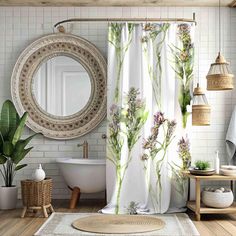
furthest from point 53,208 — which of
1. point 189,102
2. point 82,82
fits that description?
point 189,102

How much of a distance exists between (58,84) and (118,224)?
2.13m

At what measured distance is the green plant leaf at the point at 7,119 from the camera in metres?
5.30

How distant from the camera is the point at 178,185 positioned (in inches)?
201

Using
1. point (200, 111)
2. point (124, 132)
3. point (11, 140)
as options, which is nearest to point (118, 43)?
point (124, 132)

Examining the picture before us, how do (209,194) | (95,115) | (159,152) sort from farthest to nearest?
1. (95,115)
2. (159,152)
3. (209,194)

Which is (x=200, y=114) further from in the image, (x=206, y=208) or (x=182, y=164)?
(x=206, y=208)

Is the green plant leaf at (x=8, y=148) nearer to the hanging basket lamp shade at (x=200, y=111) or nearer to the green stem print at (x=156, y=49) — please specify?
the green stem print at (x=156, y=49)

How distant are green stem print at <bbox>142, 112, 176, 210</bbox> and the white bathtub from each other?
56 centimetres

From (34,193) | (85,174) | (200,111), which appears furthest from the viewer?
(85,174)

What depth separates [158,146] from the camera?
199 inches

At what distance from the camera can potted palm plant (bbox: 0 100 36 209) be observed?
515 centimetres

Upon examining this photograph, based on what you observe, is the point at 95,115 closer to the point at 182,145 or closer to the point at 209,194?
the point at 182,145

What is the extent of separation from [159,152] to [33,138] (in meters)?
1.68

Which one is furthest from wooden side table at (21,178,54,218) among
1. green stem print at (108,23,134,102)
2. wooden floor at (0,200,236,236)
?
green stem print at (108,23,134,102)
